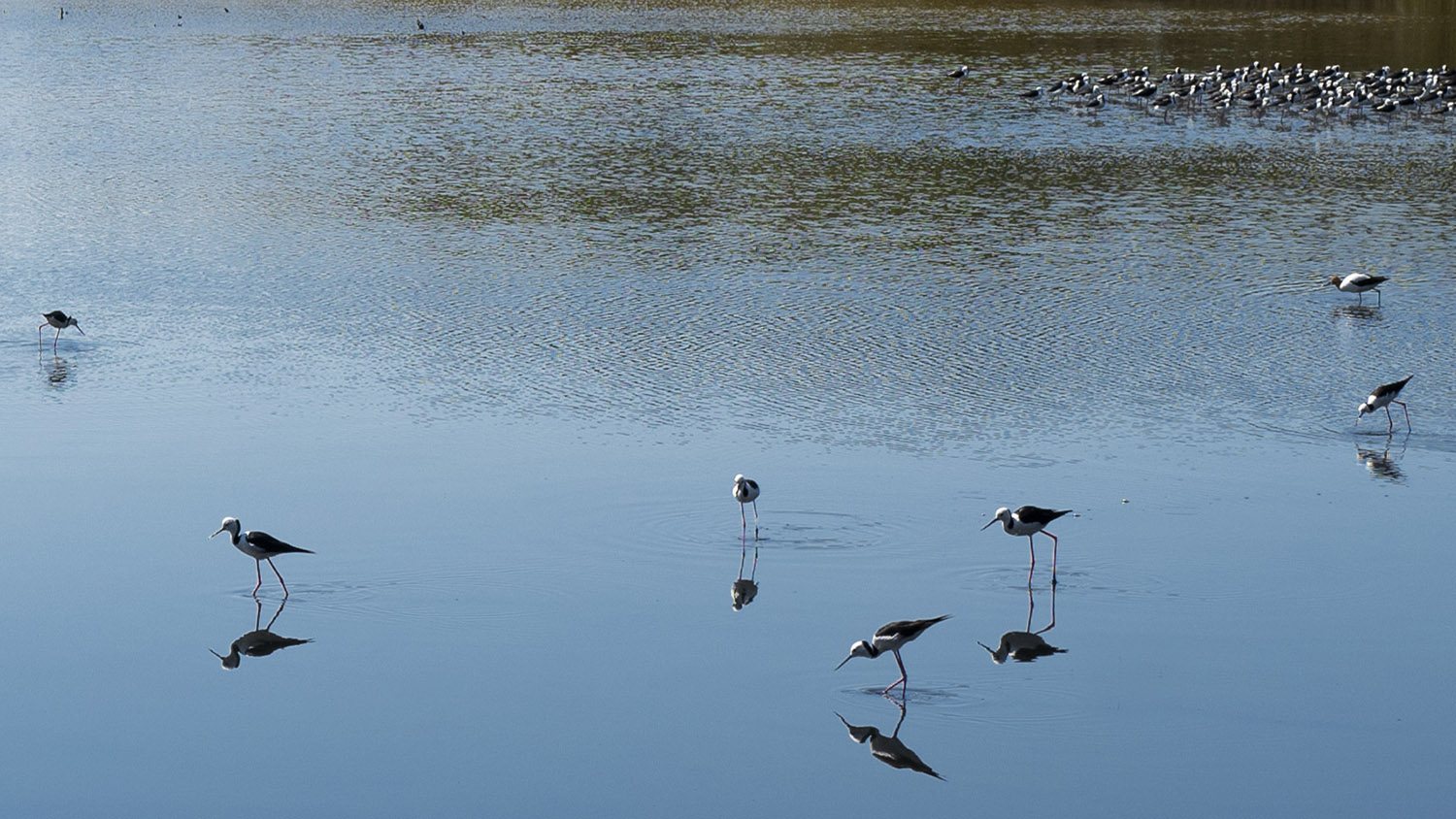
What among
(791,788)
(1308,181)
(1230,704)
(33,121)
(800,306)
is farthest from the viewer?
(33,121)

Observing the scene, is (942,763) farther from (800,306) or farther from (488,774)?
(800,306)

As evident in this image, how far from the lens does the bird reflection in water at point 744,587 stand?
11836mm

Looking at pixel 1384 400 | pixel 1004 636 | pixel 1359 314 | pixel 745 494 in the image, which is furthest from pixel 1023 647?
pixel 1359 314

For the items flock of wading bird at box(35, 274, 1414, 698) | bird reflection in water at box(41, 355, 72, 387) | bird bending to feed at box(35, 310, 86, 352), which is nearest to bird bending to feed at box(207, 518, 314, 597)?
flock of wading bird at box(35, 274, 1414, 698)

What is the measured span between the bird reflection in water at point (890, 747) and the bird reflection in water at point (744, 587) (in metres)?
1.83

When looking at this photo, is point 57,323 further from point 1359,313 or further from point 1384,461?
point 1359,313

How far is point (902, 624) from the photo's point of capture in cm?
1036

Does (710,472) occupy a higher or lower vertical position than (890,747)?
higher

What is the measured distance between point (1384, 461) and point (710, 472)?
5857mm

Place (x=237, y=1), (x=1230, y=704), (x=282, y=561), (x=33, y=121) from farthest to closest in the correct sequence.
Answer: (x=237, y=1)
(x=33, y=121)
(x=282, y=561)
(x=1230, y=704)

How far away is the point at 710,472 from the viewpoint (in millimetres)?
14469

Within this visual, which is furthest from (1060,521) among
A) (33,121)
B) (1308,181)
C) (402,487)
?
(33,121)

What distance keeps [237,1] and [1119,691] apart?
203 feet

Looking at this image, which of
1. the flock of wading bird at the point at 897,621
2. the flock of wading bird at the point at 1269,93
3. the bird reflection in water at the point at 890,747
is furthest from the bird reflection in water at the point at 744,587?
the flock of wading bird at the point at 1269,93
